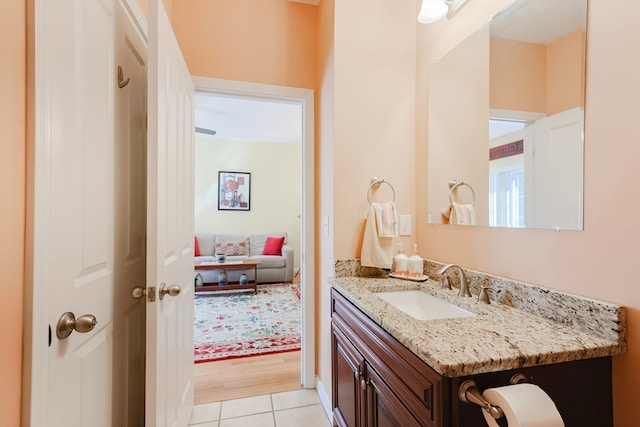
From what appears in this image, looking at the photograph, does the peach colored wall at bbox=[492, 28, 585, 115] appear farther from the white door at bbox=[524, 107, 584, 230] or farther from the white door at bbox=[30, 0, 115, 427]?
the white door at bbox=[30, 0, 115, 427]

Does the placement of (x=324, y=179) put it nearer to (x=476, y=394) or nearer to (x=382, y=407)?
(x=382, y=407)

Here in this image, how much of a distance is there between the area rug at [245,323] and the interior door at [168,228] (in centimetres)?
91

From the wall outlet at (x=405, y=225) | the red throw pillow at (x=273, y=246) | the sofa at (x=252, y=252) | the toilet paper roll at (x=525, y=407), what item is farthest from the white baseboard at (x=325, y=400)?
the red throw pillow at (x=273, y=246)

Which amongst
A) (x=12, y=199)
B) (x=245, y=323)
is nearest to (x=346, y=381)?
(x=12, y=199)

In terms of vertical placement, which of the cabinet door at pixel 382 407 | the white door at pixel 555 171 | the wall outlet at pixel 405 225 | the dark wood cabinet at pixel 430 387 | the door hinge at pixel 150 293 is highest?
the white door at pixel 555 171

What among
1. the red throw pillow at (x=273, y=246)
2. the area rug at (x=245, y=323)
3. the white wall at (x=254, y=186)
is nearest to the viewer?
A: the area rug at (x=245, y=323)

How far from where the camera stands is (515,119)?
1.16 metres

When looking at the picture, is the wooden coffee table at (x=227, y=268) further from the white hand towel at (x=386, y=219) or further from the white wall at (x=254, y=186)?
the white hand towel at (x=386, y=219)

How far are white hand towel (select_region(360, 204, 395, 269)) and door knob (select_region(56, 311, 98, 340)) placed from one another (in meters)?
1.22

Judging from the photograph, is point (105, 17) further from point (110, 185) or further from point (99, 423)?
point (99, 423)

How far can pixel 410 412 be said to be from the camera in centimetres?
85

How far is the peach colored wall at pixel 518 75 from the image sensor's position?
106 centimetres

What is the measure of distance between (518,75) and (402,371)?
4.12 feet

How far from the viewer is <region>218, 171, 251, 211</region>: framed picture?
5562 millimetres
